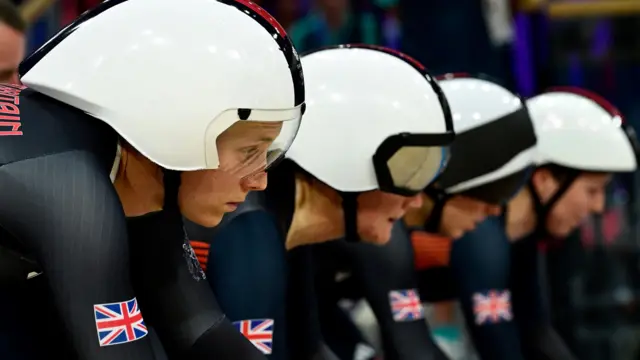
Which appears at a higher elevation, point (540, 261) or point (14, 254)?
point (14, 254)

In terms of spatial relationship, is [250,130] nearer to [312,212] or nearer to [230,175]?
[230,175]

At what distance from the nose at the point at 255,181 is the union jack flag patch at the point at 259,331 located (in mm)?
337

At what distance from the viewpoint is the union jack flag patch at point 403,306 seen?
2.49 m

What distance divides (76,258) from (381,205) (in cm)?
108

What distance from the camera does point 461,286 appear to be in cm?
308

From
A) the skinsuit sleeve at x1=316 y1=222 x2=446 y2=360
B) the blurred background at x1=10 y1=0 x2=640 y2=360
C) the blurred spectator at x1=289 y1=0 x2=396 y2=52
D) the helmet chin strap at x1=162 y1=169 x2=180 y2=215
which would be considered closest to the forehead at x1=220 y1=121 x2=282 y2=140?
the helmet chin strap at x1=162 y1=169 x2=180 y2=215

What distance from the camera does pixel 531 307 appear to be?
3.59 meters

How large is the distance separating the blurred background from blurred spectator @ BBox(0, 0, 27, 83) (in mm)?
1975

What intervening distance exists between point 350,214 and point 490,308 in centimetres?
90

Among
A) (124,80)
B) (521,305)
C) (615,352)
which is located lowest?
(615,352)

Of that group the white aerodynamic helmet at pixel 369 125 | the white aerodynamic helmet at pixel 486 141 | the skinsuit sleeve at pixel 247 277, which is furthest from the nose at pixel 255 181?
the white aerodynamic helmet at pixel 486 141

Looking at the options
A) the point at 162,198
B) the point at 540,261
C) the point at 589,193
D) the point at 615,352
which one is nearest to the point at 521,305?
the point at 540,261

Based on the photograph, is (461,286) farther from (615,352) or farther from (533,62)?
(533,62)

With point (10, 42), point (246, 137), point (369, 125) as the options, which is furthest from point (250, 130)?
point (10, 42)
